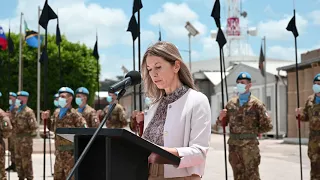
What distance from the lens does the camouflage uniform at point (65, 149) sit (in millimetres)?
8484

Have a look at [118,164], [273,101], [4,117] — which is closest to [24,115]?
[4,117]

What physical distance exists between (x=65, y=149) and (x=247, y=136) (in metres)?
2.89

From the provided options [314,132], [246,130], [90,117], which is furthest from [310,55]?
A: [246,130]

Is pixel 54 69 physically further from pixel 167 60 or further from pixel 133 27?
pixel 167 60

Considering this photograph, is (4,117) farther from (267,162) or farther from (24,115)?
(267,162)

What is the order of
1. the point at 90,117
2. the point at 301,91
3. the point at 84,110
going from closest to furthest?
the point at 90,117
the point at 84,110
the point at 301,91

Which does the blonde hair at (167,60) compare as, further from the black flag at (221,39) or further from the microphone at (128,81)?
the black flag at (221,39)

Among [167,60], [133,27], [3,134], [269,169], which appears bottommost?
[269,169]

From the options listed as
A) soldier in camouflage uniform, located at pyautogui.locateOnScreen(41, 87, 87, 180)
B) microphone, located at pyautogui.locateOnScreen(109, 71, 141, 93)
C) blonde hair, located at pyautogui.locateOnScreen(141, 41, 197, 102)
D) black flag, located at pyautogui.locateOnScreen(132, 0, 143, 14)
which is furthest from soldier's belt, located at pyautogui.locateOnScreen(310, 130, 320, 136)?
microphone, located at pyautogui.locateOnScreen(109, 71, 141, 93)

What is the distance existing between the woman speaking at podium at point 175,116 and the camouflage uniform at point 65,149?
18.6 feet

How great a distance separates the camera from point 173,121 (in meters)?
2.79

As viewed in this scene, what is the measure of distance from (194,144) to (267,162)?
1369 centimetres

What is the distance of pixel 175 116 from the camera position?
2.80 metres

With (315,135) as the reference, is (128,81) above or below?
above
